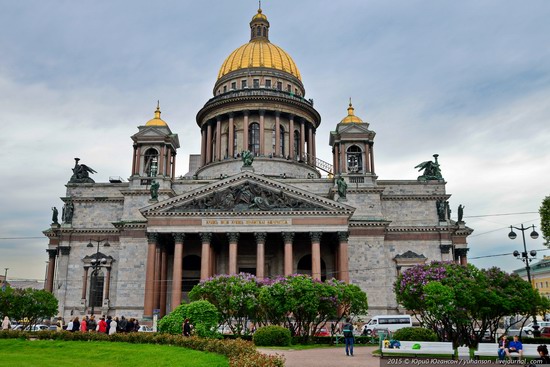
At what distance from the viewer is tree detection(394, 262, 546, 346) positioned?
1113 inches

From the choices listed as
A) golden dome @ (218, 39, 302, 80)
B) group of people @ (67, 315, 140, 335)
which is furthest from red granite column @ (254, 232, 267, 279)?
golden dome @ (218, 39, 302, 80)

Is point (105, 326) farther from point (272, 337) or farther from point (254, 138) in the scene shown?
point (254, 138)

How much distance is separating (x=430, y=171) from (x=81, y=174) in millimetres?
37787

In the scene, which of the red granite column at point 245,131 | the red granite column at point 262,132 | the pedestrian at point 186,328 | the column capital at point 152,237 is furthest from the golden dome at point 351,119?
the pedestrian at point 186,328

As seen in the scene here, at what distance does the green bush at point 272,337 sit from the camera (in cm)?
2870

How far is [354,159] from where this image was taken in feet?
184

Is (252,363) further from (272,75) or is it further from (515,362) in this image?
(272,75)

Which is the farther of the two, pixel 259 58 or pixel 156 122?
pixel 259 58

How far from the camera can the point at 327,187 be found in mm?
55594

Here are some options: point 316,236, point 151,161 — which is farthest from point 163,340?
point 151,161

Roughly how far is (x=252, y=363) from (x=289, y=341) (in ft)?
51.0

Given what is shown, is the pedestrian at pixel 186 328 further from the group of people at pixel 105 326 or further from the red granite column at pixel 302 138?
the red granite column at pixel 302 138

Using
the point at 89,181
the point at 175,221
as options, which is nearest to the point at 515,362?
the point at 175,221

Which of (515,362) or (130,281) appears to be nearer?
(515,362)
